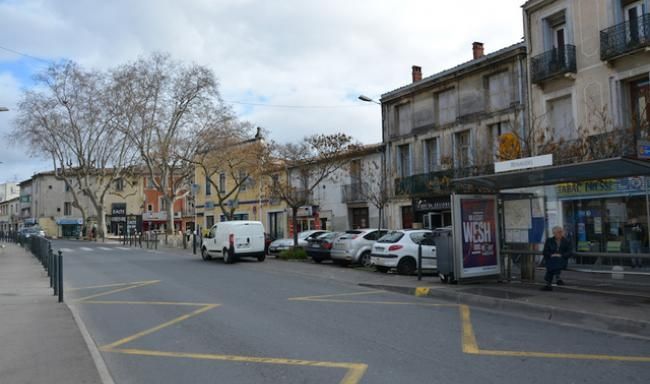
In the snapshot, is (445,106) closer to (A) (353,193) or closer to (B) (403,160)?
(B) (403,160)

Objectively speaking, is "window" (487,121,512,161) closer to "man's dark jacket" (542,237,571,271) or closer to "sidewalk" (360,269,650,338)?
"sidewalk" (360,269,650,338)

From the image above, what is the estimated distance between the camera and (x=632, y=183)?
17797mm

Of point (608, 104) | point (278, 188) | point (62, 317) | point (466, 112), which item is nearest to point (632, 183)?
point (608, 104)

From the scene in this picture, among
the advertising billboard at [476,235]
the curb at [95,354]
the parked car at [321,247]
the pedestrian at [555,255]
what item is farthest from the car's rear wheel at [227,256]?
the pedestrian at [555,255]

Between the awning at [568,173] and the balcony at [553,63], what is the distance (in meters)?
9.27

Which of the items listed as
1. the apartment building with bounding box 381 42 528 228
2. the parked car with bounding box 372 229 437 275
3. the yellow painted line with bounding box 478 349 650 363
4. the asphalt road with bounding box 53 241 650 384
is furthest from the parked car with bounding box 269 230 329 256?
the yellow painted line with bounding box 478 349 650 363

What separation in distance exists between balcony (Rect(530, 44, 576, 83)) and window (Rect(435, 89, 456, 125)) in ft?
17.3

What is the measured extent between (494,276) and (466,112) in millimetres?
14032

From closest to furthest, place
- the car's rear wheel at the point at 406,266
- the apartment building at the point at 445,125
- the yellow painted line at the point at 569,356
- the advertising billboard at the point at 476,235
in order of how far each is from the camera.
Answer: the yellow painted line at the point at 569,356 → the advertising billboard at the point at 476,235 → the car's rear wheel at the point at 406,266 → the apartment building at the point at 445,125

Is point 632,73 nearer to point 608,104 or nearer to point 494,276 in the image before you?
point 608,104

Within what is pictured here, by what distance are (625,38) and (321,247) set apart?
12741 millimetres

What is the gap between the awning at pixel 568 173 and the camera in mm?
9688

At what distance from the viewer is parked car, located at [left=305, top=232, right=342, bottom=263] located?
21.0 meters

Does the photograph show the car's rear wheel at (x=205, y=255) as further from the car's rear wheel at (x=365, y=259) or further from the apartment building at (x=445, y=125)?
the apartment building at (x=445, y=125)
